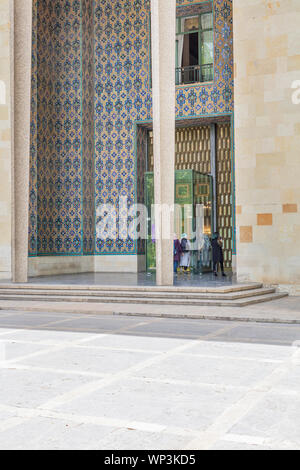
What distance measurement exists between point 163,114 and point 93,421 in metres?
10.7

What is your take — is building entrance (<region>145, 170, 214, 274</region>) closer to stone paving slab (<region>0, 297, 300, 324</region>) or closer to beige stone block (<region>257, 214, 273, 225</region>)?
beige stone block (<region>257, 214, 273, 225</region>)

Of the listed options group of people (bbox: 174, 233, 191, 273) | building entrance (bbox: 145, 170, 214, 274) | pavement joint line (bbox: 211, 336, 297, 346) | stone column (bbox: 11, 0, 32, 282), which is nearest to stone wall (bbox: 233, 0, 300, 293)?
group of people (bbox: 174, 233, 191, 273)

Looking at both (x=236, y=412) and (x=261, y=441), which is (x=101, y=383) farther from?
(x=261, y=441)

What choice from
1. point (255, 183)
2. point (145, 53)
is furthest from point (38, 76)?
point (255, 183)

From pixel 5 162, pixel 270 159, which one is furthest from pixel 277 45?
pixel 5 162

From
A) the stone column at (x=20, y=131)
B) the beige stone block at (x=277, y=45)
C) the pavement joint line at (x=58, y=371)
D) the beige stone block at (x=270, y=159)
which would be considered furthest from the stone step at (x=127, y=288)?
the pavement joint line at (x=58, y=371)

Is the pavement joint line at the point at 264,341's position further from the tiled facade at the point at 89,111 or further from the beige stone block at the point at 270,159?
the tiled facade at the point at 89,111

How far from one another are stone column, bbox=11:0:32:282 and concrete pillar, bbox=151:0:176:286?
3880mm

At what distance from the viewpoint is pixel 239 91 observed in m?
15.1

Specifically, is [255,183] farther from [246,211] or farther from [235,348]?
[235,348]

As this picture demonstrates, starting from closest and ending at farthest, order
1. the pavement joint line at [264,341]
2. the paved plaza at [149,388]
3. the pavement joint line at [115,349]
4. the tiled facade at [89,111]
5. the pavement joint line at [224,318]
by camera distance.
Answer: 1. the paved plaza at [149,388]
2. the pavement joint line at [115,349]
3. the pavement joint line at [264,341]
4. the pavement joint line at [224,318]
5. the tiled facade at [89,111]

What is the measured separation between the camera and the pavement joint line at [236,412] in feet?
11.5

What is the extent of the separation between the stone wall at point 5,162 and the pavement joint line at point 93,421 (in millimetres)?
13763

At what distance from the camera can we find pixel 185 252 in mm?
18297
